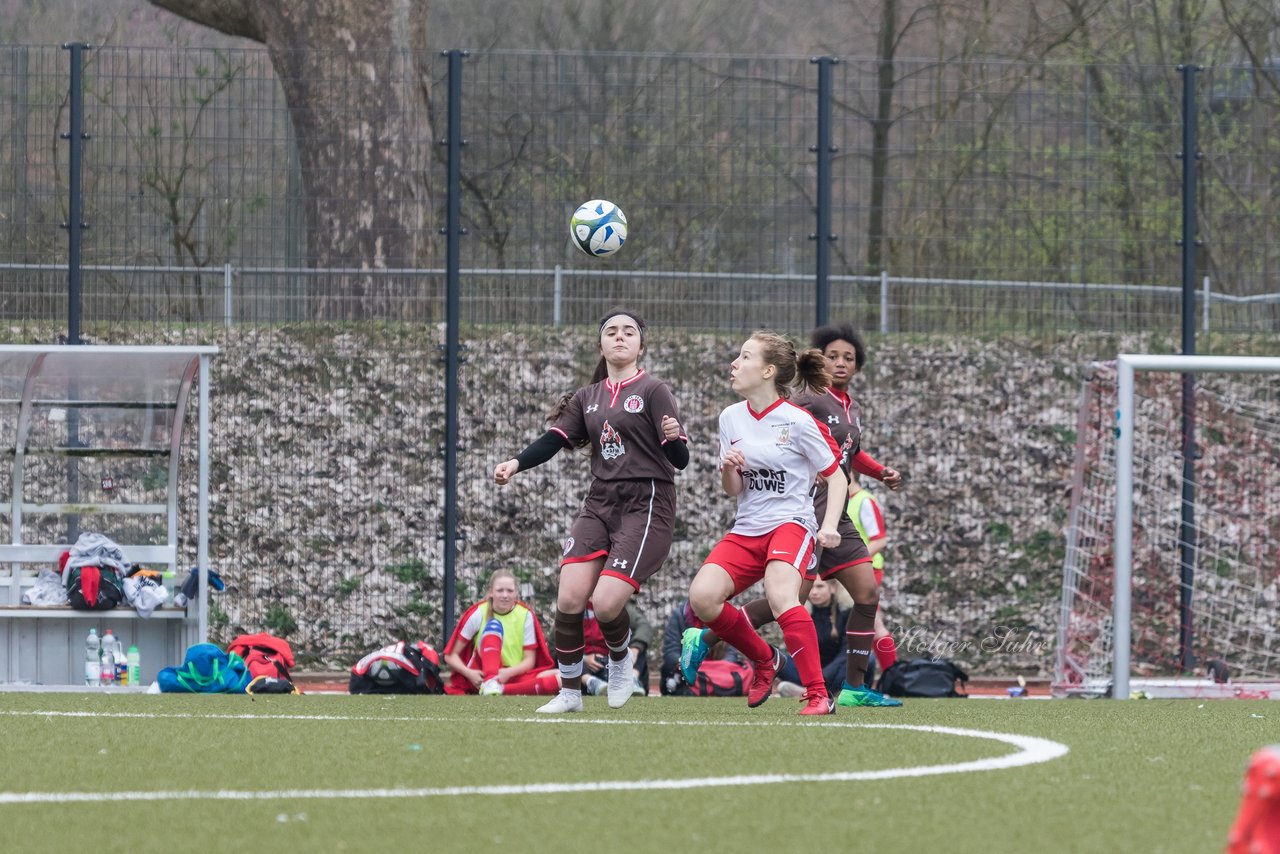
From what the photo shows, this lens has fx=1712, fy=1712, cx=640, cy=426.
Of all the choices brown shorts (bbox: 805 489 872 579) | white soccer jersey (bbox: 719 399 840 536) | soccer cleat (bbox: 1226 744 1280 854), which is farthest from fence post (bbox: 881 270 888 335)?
soccer cleat (bbox: 1226 744 1280 854)

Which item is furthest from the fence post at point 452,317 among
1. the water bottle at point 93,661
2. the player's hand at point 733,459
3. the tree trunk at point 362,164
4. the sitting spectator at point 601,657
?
the player's hand at point 733,459

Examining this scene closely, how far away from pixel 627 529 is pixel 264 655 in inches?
141

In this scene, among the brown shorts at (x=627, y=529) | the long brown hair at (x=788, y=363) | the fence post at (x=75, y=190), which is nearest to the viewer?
the long brown hair at (x=788, y=363)

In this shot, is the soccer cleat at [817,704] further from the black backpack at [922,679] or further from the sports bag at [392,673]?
the sports bag at [392,673]

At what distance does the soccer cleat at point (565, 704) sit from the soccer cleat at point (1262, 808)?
17.5ft

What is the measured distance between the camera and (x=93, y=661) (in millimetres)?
10727

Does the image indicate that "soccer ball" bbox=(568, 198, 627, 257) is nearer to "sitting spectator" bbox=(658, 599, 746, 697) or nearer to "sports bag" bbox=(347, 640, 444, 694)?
"sitting spectator" bbox=(658, 599, 746, 697)

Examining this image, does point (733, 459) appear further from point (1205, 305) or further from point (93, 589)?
point (1205, 305)

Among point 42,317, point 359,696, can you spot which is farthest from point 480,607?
point 42,317

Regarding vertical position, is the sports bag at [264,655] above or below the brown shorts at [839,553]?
below

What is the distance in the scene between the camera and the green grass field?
4059 millimetres

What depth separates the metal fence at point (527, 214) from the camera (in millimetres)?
12078

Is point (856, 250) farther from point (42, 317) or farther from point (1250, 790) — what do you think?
point (1250, 790)

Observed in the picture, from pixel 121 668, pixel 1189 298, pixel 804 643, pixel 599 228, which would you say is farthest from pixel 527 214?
pixel 804 643
